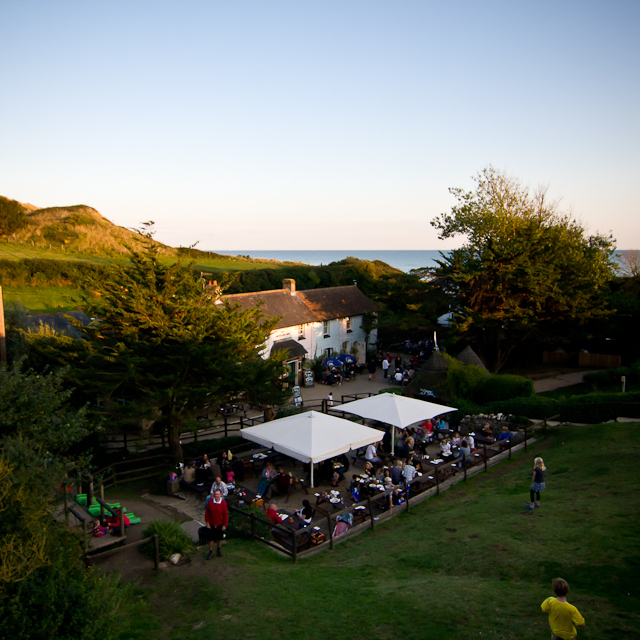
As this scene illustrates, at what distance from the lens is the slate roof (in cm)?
3281

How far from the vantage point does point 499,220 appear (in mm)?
34562

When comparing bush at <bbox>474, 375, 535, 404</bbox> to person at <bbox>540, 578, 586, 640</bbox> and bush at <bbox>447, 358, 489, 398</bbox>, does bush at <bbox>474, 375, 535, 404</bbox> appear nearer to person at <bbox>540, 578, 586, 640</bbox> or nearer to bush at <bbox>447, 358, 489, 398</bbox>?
bush at <bbox>447, 358, 489, 398</bbox>

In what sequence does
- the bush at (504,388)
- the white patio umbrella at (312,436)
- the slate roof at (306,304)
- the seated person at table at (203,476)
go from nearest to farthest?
1. the white patio umbrella at (312,436)
2. the seated person at table at (203,476)
3. the bush at (504,388)
4. the slate roof at (306,304)

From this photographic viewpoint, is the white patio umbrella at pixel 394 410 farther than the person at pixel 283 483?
Yes

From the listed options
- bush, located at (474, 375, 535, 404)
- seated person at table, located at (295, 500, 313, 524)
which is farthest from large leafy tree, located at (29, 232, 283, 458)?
bush, located at (474, 375, 535, 404)

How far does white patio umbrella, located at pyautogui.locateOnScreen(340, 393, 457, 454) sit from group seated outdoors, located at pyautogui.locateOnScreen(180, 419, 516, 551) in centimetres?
93

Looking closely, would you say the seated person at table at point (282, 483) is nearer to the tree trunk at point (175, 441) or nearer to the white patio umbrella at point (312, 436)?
the white patio umbrella at point (312, 436)

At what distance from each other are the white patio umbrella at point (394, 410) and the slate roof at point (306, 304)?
43.4 ft

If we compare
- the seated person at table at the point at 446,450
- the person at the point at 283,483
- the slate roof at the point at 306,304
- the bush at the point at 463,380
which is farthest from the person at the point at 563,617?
the slate roof at the point at 306,304

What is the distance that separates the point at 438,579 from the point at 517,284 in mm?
25301

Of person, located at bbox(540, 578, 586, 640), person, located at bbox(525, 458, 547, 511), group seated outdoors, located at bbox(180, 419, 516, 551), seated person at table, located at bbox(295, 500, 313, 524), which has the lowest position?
group seated outdoors, located at bbox(180, 419, 516, 551)

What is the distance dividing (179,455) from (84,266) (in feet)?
79.1

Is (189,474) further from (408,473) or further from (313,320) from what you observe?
(313,320)

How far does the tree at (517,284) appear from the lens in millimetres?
30609
